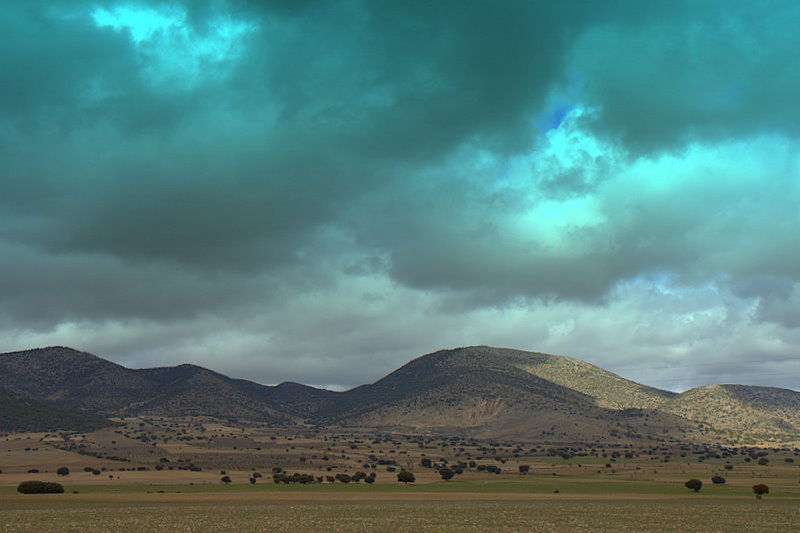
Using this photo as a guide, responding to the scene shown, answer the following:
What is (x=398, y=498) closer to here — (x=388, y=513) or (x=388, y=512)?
(x=388, y=512)

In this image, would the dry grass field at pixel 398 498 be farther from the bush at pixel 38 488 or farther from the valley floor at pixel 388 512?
the bush at pixel 38 488

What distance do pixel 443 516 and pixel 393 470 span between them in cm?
10267

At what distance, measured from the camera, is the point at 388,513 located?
68188 millimetres

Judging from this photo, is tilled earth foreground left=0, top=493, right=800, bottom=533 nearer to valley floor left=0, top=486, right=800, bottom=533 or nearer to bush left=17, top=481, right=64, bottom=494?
valley floor left=0, top=486, right=800, bottom=533

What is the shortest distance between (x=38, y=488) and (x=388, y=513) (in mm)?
64844

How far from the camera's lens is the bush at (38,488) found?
335ft

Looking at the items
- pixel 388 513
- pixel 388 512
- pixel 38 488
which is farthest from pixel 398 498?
pixel 38 488

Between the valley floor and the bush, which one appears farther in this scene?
the bush

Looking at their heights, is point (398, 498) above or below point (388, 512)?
below

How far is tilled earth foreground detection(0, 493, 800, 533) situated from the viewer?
55219 mm

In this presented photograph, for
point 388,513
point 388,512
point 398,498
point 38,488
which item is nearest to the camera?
point 388,513

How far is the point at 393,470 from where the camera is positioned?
16362 cm

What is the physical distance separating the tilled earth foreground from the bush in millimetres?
6753

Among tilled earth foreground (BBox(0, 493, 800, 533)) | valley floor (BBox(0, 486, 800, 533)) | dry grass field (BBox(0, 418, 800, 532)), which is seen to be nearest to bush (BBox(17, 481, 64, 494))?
dry grass field (BBox(0, 418, 800, 532))
